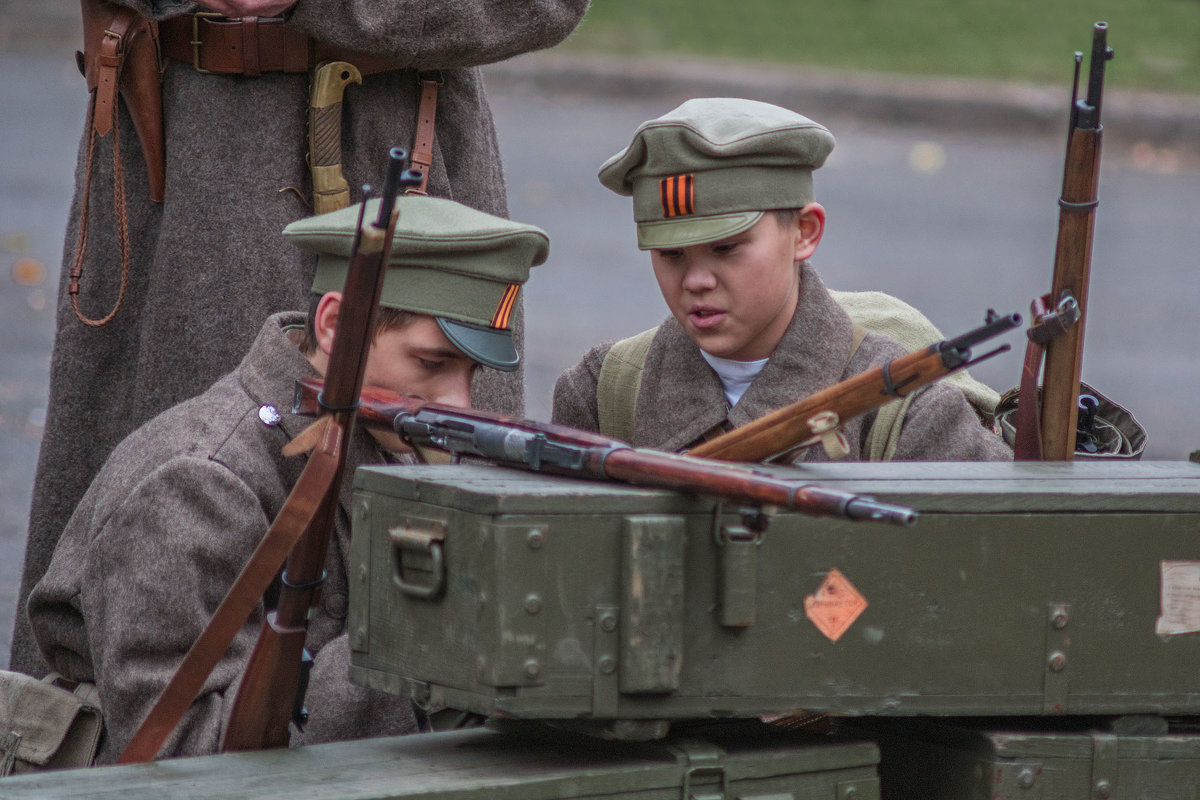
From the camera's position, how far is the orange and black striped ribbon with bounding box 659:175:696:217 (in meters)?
3.07

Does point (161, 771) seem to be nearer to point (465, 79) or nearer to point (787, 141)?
point (787, 141)

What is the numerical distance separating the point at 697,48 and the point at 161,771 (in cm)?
1282

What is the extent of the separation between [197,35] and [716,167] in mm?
1016

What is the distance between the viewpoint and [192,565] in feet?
8.58

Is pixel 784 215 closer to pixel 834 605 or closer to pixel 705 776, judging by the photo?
pixel 834 605

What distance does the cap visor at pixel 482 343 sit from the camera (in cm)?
277

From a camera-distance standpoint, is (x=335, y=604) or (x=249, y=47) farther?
(x=249, y=47)

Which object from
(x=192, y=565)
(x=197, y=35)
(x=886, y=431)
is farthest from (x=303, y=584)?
(x=197, y=35)

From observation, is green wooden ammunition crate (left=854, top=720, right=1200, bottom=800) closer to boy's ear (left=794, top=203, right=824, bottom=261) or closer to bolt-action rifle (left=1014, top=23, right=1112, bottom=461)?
bolt-action rifle (left=1014, top=23, right=1112, bottom=461)

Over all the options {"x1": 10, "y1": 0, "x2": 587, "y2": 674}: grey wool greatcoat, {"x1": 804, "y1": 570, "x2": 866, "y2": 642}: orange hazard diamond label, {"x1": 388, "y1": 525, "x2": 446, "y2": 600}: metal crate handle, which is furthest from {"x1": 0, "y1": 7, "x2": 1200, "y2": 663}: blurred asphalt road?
{"x1": 804, "y1": 570, "x2": 866, "y2": 642}: orange hazard diamond label

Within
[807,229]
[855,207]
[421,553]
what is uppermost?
[855,207]

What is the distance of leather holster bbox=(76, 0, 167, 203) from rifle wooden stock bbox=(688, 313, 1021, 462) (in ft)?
4.66

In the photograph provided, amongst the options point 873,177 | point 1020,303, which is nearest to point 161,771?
point 1020,303

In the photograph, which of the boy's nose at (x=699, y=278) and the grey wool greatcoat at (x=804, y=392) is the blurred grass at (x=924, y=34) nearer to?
the grey wool greatcoat at (x=804, y=392)
